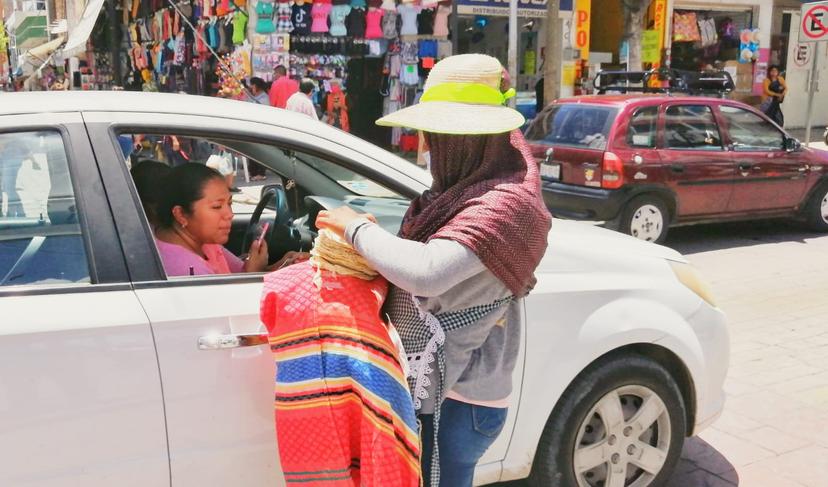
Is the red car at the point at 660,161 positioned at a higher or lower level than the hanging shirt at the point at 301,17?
lower

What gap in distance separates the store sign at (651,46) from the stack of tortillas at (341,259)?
19.1 metres

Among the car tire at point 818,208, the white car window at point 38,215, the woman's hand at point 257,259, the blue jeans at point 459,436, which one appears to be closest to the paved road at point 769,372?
the car tire at point 818,208

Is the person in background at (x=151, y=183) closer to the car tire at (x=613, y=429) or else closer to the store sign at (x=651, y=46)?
the car tire at (x=613, y=429)

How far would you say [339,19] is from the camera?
14.5 metres

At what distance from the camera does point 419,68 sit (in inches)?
604

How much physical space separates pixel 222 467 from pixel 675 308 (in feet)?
6.14

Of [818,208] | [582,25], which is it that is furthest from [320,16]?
[818,208]

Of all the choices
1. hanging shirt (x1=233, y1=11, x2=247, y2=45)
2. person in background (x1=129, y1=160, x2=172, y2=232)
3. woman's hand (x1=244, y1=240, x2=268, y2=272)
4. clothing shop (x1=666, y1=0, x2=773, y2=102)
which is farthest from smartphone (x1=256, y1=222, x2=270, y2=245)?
clothing shop (x1=666, y1=0, x2=773, y2=102)

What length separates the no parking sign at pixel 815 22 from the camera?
45.9 feet

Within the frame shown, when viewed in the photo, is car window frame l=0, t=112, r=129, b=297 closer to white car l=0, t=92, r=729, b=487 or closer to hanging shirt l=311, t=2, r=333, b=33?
white car l=0, t=92, r=729, b=487

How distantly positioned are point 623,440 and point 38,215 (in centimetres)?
232

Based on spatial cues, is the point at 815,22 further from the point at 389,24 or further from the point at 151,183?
the point at 151,183

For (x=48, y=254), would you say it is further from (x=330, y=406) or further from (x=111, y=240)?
(x=330, y=406)

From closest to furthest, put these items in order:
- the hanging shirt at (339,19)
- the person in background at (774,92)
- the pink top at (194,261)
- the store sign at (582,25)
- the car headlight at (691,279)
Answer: the pink top at (194,261), the car headlight at (691,279), the hanging shirt at (339,19), the person in background at (774,92), the store sign at (582,25)
